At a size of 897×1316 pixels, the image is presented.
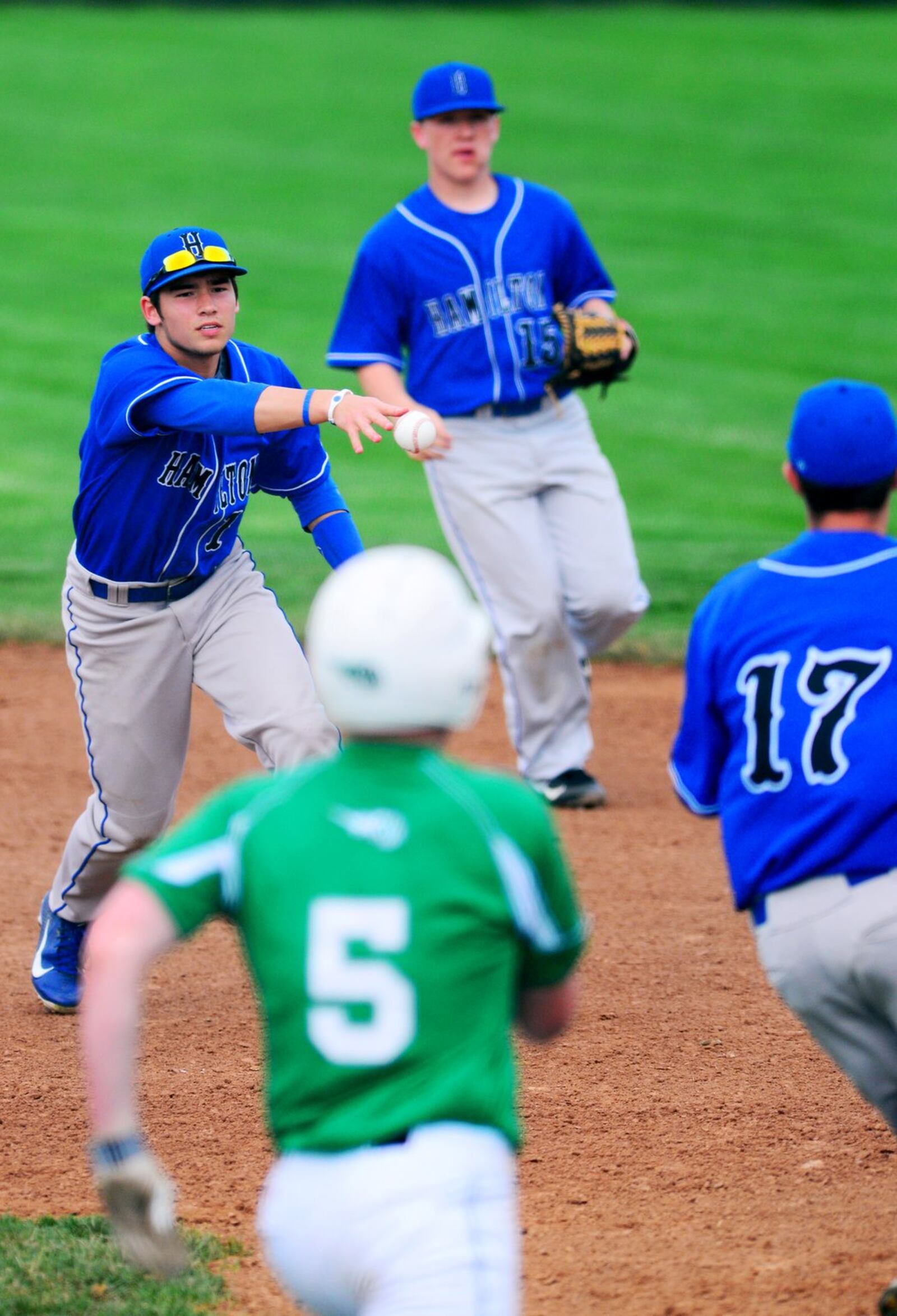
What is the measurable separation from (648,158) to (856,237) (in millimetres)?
4963

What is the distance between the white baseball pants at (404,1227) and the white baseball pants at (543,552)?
473cm

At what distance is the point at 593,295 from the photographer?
7297mm

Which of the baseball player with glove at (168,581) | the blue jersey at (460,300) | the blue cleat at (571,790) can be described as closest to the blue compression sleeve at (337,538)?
the baseball player with glove at (168,581)

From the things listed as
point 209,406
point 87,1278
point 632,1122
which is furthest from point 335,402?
point 87,1278

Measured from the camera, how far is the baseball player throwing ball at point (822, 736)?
123 inches

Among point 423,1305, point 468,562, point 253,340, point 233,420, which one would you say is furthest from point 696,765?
point 253,340

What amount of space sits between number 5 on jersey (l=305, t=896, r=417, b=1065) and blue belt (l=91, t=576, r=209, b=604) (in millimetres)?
2759

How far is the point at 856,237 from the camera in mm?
23297

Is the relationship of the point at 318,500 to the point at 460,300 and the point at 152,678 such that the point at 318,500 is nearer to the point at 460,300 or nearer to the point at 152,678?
the point at 152,678

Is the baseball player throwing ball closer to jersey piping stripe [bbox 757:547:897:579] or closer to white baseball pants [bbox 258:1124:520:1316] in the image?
jersey piping stripe [bbox 757:547:897:579]

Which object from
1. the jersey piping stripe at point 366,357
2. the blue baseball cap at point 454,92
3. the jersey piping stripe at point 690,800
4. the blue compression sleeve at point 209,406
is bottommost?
the jersey piping stripe at point 366,357

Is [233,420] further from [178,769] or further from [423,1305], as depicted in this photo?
[423,1305]

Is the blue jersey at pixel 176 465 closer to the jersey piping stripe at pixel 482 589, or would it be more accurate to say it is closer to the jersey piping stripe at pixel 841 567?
the jersey piping stripe at pixel 841 567

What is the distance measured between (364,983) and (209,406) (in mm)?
2378
